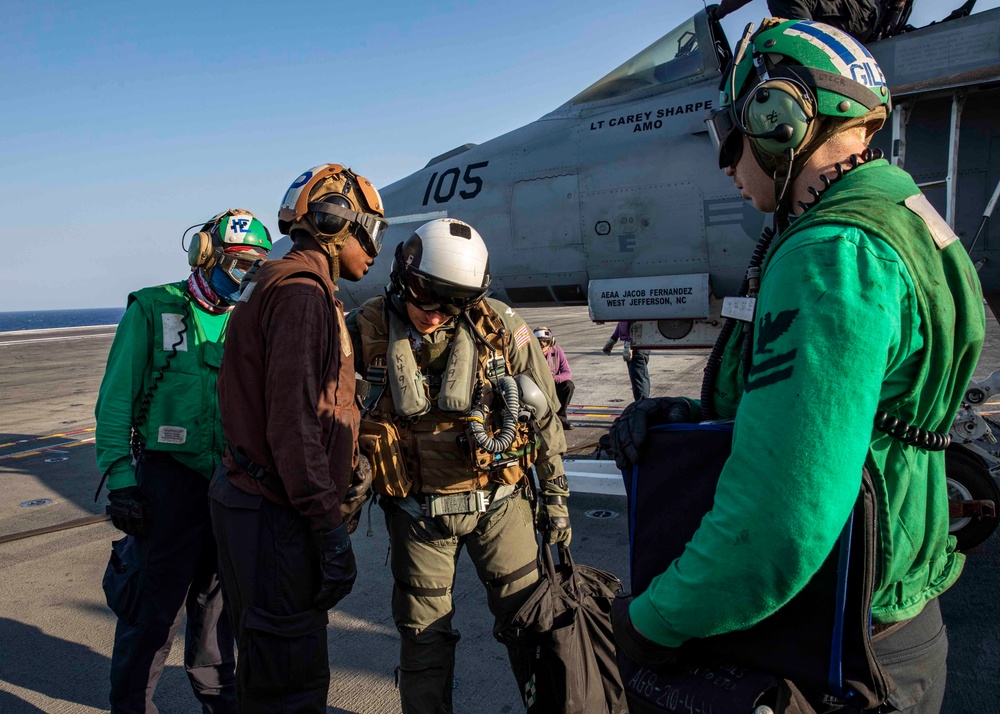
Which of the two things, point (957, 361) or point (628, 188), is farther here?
point (628, 188)

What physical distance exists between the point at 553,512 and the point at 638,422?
1689 millimetres

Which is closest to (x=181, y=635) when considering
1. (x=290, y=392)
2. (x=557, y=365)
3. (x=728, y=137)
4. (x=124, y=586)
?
(x=124, y=586)

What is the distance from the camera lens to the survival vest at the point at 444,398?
9.04 ft

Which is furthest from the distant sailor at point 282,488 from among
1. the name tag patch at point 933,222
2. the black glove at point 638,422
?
the name tag patch at point 933,222

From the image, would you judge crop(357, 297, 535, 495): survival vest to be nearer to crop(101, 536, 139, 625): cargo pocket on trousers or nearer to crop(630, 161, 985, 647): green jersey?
crop(101, 536, 139, 625): cargo pocket on trousers

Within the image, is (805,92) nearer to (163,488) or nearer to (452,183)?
(163,488)

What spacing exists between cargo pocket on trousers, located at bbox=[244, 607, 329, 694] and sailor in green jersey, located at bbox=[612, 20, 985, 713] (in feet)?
4.59

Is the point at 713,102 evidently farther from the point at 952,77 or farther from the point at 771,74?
the point at 771,74

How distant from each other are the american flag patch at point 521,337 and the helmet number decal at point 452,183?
3.13 metres

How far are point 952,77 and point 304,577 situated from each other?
4.50 metres

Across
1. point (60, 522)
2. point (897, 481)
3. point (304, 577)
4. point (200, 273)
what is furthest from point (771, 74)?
point (60, 522)

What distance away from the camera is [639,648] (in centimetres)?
119

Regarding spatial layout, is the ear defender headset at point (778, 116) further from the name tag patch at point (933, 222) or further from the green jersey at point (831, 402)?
the name tag patch at point (933, 222)

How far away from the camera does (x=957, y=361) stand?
1.18 m
